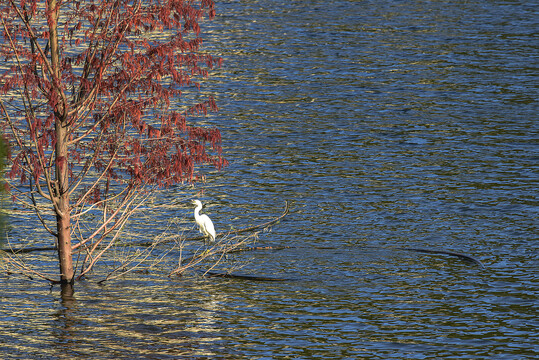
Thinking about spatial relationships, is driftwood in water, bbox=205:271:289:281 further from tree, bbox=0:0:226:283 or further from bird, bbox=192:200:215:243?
tree, bbox=0:0:226:283

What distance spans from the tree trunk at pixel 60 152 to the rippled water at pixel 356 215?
88 cm

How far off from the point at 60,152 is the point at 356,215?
8415mm

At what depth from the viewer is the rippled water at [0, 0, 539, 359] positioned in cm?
1435

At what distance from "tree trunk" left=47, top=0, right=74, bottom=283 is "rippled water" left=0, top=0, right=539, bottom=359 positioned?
34.5 inches

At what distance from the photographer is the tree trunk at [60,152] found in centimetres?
1428

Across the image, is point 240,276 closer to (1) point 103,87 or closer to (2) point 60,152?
(2) point 60,152

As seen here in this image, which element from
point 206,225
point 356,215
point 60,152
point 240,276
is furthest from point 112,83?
point 356,215

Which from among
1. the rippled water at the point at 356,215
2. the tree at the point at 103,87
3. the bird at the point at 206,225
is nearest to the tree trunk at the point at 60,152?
the tree at the point at 103,87

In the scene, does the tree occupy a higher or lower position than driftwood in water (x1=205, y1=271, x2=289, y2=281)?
higher

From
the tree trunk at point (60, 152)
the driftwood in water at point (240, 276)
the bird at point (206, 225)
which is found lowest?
the driftwood in water at point (240, 276)

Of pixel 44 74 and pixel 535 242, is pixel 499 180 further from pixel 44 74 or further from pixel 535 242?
pixel 44 74

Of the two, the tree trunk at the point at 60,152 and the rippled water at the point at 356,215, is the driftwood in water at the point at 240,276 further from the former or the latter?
the tree trunk at the point at 60,152

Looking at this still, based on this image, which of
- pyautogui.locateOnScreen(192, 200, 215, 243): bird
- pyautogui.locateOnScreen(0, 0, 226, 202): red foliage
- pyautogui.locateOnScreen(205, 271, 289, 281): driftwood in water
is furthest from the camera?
pyautogui.locateOnScreen(192, 200, 215, 243): bird

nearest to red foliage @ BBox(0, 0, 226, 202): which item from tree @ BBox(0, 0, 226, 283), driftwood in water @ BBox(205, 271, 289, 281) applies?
tree @ BBox(0, 0, 226, 283)
